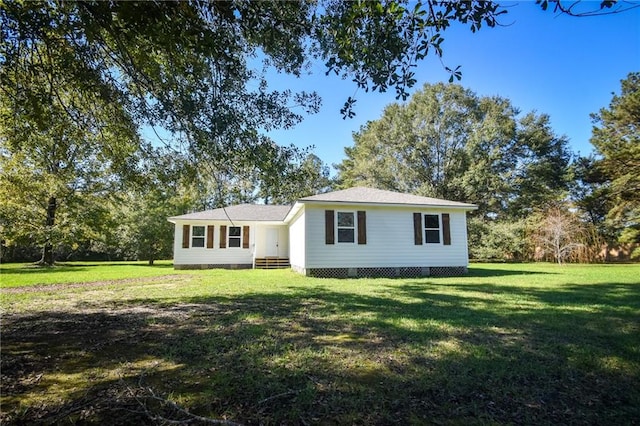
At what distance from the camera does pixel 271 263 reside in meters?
17.1


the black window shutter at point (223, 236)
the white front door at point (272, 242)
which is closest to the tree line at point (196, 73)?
the black window shutter at point (223, 236)

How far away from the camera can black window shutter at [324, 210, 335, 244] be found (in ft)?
38.4

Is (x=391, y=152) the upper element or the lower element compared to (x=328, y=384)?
upper

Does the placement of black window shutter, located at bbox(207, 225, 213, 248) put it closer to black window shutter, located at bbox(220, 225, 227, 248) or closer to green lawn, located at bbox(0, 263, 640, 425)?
black window shutter, located at bbox(220, 225, 227, 248)

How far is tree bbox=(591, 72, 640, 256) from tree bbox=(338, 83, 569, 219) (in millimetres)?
4603

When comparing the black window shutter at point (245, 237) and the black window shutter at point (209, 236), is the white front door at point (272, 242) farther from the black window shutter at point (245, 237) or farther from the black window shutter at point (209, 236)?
the black window shutter at point (209, 236)

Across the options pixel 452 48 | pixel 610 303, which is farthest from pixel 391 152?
pixel 452 48

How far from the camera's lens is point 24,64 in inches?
173

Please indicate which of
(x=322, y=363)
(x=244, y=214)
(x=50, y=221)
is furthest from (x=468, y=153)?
(x=50, y=221)

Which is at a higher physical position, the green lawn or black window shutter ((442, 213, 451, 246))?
black window shutter ((442, 213, 451, 246))

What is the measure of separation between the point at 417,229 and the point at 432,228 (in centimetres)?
69

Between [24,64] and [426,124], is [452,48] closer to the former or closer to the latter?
[24,64]

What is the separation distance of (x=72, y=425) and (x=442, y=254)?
12.4m

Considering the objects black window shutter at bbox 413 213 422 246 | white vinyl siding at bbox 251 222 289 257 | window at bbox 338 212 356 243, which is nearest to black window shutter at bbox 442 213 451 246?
black window shutter at bbox 413 213 422 246
